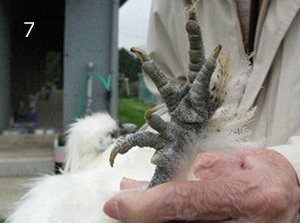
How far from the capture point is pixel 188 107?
1.13 m

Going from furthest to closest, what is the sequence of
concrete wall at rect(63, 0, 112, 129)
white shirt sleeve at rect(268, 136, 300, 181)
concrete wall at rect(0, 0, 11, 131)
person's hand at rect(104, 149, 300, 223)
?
concrete wall at rect(0, 0, 11, 131) → concrete wall at rect(63, 0, 112, 129) → white shirt sleeve at rect(268, 136, 300, 181) → person's hand at rect(104, 149, 300, 223)

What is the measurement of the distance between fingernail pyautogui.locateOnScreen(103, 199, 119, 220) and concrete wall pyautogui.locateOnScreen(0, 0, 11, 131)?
254 inches

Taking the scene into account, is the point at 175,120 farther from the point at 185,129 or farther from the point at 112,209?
the point at 112,209

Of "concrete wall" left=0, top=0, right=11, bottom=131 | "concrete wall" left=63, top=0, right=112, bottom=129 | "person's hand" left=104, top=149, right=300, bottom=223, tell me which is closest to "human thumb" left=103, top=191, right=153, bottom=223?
"person's hand" left=104, top=149, right=300, bottom=223

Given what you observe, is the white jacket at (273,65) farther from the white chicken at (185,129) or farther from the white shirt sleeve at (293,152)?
the white chicken at (185,129)

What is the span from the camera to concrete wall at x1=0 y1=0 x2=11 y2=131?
7.39 metres

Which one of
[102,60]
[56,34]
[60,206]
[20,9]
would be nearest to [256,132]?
[60,206]

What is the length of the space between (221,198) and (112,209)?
0.23 meters

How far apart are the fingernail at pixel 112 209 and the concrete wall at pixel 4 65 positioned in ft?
21.2

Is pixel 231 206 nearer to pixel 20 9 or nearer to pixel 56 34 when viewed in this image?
pixel 20 9

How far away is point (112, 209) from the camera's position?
1137 millimetres

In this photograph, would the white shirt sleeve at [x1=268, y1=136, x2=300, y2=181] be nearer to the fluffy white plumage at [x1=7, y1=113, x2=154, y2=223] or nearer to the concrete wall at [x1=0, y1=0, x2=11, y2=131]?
the fluffy white plumage at [x1=7, y1=113, x2=154, y2=223]

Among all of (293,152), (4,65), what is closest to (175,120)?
(293,152)

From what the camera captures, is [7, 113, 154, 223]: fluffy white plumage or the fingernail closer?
the fingernail
